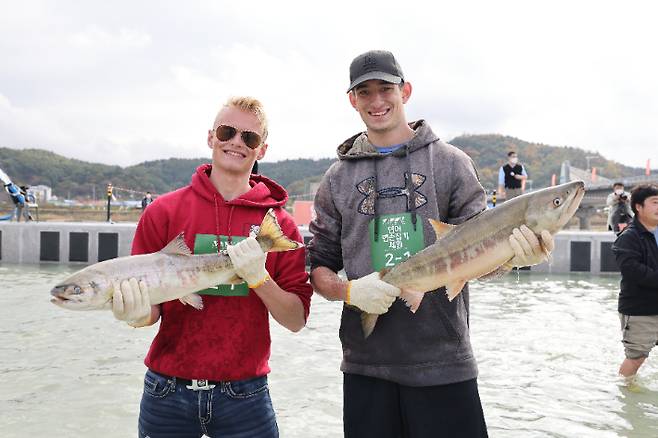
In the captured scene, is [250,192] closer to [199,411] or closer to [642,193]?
[199,411]

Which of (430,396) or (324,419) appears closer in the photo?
(430,396)

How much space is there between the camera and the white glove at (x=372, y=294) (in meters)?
2.93

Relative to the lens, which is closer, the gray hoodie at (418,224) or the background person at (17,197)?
the gray hoodie at (418,224)

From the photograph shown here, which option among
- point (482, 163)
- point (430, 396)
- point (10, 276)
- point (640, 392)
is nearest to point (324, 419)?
point (430, 396)

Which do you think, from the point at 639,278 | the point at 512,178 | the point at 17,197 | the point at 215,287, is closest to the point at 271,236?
the point at 215,287

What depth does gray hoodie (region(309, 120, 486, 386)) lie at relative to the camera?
293cm

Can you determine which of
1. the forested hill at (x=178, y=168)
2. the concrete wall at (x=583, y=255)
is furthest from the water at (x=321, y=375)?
the forested hill at (x=178, y=168)

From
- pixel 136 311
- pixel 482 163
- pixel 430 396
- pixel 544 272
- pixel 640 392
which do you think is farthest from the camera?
pixel 482 163

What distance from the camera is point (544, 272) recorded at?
53.6ft

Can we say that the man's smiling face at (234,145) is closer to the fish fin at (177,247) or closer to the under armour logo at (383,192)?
the fish fin at (177,247)

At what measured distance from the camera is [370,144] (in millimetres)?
3279

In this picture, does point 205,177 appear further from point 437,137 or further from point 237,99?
point 437,137

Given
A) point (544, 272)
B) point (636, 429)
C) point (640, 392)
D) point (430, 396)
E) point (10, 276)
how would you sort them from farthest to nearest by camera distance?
point (544, 272)
point (10, 276)
point (640, 392)
point (636, 429)
point (430, 396)

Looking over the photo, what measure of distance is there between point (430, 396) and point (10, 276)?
14542mm
